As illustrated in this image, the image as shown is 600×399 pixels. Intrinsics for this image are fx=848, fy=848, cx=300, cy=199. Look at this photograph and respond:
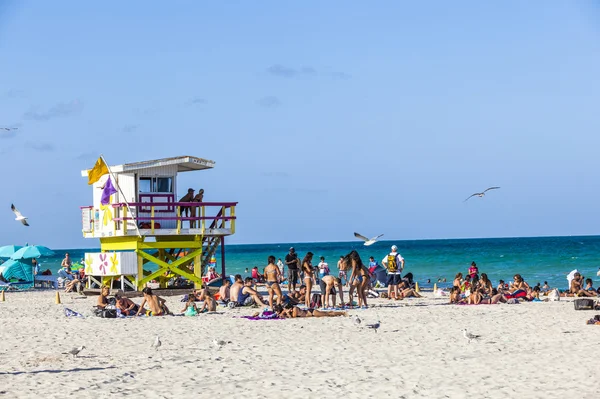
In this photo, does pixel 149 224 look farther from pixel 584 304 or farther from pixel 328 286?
pixel 584 304

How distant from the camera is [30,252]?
112 ft

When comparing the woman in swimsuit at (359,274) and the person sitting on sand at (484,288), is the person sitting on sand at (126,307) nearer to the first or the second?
the woman in swimsuit at (359,274)

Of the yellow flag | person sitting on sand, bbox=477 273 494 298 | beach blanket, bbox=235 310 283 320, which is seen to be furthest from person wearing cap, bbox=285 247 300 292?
beach blanket, bbox=235 310 283 320

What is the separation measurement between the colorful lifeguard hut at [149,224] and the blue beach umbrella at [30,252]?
8046 millimetres

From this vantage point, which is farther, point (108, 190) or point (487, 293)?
point (108, 190)

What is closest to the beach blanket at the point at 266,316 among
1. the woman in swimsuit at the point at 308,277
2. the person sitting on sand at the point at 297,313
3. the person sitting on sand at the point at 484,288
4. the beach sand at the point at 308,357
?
the person sitting on sand at the point at 297,313

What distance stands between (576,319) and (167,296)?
497 inches

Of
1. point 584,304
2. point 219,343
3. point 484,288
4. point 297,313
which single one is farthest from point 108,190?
point 584,304

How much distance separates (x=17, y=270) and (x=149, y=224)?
1119 cm

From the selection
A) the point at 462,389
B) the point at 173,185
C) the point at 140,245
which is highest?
the point at 173,185

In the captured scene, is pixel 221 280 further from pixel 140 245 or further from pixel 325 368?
pixel 325 368

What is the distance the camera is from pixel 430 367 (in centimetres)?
1196

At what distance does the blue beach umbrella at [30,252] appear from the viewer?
111 ft

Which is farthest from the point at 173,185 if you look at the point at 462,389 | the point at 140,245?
the point at 462,389
